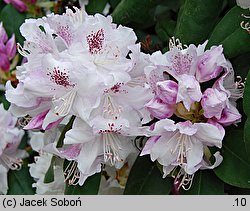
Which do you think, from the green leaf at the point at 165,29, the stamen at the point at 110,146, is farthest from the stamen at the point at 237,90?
the green leaf at the point at 165,29

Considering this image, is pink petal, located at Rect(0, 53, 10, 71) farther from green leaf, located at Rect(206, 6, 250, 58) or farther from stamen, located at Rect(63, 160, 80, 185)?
green leaf, located at Rect(206, 6, 250, 58)

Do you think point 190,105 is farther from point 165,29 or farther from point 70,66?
point 165,29

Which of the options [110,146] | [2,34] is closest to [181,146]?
[110,146]

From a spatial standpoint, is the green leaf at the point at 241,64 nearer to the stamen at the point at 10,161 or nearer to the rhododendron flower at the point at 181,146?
the rhododendron flower at the point at 181,146

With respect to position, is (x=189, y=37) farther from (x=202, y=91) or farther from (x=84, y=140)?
(x=84, y=140)

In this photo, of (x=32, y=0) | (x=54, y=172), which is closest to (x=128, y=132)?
(x=54, y=172)

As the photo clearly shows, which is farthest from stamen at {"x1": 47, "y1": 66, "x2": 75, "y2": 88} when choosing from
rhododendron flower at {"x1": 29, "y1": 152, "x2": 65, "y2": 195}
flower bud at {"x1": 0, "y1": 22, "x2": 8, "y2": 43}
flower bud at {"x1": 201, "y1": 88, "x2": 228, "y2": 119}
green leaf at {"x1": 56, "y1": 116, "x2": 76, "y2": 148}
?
flower bud at {"x1": 0, "y1": 22, "x2": 8, "y2": 43}
